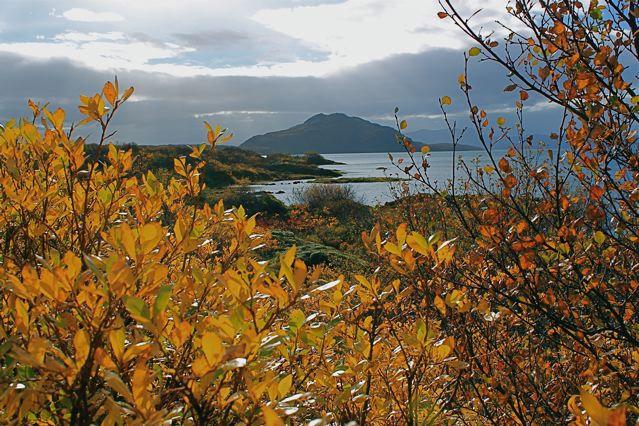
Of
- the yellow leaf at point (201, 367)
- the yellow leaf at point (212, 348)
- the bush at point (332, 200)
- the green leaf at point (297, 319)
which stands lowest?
the bush at point (332, 200)

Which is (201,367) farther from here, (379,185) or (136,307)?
(379,185)

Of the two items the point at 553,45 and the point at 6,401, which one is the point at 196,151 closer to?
the point at 6,401

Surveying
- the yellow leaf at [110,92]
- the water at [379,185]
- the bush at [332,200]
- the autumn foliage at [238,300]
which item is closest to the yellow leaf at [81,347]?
the autumn foliage at [238,300]

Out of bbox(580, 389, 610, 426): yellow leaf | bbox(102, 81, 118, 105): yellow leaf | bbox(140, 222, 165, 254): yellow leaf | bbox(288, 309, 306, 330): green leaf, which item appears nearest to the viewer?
bbox(580, 389, 610, 426): yellow leaf

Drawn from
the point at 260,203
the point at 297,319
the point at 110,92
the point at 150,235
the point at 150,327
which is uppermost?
the point at 110,92

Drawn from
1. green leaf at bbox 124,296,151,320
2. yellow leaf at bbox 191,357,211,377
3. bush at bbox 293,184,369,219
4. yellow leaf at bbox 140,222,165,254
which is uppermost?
yellow leaf at bbox 140,222,165,254

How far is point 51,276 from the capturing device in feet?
3.64

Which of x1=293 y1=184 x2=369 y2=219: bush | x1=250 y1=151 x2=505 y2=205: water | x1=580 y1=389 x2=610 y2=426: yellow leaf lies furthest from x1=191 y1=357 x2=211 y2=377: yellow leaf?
x1=293 y1=184 x2=369 y2=219: bush

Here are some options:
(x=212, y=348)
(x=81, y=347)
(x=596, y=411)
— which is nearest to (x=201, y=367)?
(x=212, y=348)

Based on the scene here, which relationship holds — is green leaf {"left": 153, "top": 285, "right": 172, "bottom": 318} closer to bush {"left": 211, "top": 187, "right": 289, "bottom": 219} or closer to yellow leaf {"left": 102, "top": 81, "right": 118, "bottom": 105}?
yellow leaf {"left": 102, "top": 81, "right": 118, "bottom": 105}

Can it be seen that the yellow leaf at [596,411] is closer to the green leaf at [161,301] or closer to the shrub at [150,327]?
the shrub at [150,327]

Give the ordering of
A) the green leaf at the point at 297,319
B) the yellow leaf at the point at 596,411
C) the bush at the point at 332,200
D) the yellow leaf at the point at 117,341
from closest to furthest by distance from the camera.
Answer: the yellow leaf at the point at 596,411 < the yellow leaf at the point at 117,341 < the green leaf at the point at 297,319 < the bush at the point at 332,200

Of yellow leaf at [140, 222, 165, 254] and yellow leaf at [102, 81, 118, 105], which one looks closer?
yellow leaf at [140, 222, 165, 254]

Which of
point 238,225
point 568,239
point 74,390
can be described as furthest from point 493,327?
point 74,390
